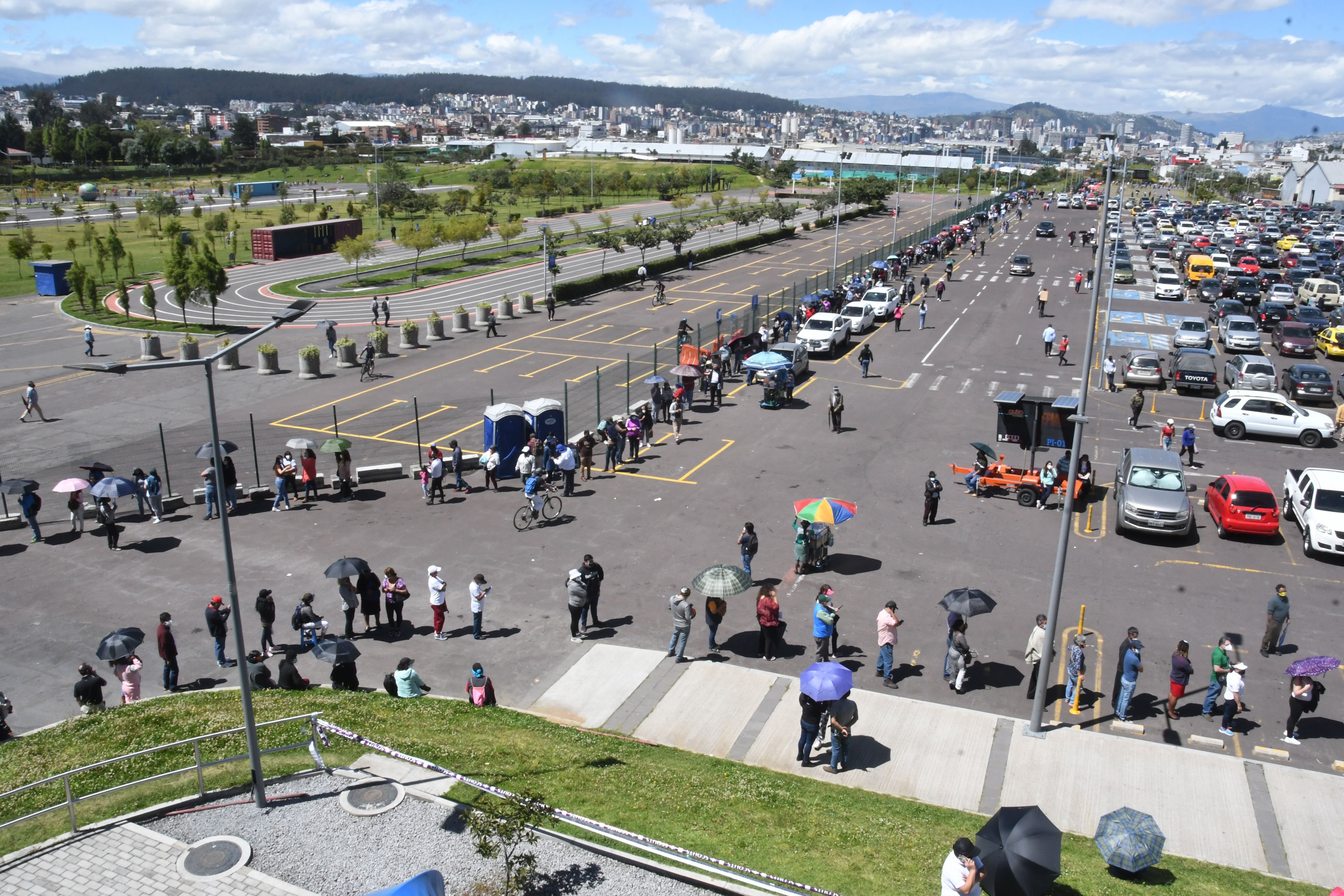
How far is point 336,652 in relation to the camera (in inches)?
554

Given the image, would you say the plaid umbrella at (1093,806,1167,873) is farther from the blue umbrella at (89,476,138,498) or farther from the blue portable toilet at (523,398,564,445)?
the blue umbrella at (89,476,138,498)

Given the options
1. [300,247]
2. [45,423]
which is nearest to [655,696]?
[45,423]

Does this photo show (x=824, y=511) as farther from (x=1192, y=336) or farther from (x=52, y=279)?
(x=52, y=279)

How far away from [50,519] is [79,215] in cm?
8245

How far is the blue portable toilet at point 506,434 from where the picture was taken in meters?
24.9

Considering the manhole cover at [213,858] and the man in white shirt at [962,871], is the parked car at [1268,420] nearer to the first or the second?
the man in white shirt at [962,871]

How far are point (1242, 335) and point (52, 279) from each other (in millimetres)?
63241

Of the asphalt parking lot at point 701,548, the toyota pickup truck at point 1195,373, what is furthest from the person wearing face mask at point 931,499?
the toyota pickup truck at point 1195,373

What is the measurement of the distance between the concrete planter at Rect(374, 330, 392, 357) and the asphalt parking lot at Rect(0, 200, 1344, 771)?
2.58 metres

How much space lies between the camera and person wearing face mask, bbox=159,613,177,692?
14.8 meters

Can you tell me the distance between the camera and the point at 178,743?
1041 centimetres

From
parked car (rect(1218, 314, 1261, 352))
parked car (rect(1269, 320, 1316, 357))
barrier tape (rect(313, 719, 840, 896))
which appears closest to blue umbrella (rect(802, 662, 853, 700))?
barrier tape (rect(313, 719, 840, 896))

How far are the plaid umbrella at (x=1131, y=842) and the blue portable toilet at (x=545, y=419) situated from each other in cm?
1796

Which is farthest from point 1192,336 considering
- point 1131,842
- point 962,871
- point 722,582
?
point 962,871
